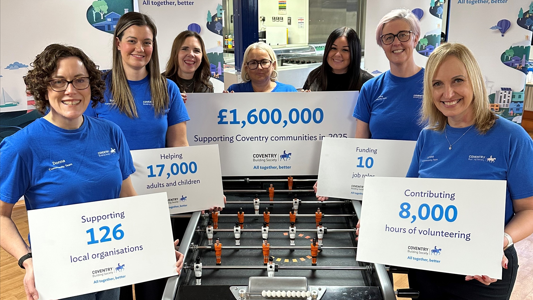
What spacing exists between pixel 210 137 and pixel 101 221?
146 centimetres

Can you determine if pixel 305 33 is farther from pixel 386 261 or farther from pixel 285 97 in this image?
pixel 386 261

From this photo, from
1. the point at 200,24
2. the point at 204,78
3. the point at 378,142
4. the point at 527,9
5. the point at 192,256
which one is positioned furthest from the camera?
the point at 527,9

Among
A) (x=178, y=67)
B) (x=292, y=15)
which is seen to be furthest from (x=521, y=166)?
(x=292, y=15)

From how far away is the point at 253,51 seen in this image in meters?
3.01

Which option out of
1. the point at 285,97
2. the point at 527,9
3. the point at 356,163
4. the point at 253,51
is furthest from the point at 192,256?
the point at 527,9

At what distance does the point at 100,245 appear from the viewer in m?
1.63

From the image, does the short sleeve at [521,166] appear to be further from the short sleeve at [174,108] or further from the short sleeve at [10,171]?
the short sleeve at [10,171]

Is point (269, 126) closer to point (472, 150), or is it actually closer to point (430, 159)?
point (430, 159)

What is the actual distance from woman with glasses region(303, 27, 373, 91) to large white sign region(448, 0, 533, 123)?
11.7 ft

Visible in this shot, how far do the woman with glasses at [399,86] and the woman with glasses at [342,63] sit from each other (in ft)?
1.83

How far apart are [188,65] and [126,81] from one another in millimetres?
905

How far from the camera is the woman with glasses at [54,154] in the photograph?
1.55 meters

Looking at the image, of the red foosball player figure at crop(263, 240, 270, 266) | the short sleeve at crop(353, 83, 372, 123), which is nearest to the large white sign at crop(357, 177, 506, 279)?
the red foosball player figure at crop(263, 240, 270, 266)

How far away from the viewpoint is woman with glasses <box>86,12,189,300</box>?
88.3 inches
